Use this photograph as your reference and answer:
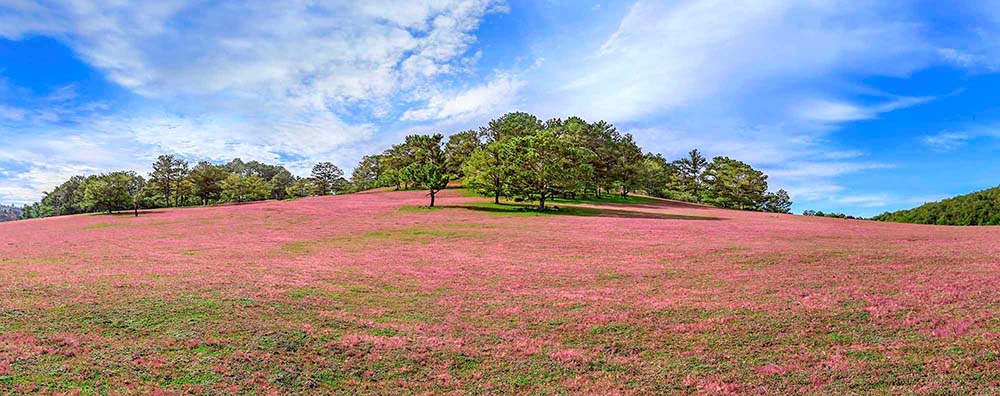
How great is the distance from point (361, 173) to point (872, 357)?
Answer: 13737 centimetres

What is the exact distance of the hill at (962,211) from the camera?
195 feet

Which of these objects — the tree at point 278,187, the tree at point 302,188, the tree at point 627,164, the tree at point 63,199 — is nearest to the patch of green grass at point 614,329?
the tree at point 627,164

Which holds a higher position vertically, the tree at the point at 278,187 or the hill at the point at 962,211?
the tree at the point at 278,187

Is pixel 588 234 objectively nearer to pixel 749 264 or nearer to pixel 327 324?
pixel 749 264

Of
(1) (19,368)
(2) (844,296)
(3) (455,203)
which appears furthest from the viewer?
(3) (455,203)

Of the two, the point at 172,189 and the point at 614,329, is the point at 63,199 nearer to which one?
the point at 172,189

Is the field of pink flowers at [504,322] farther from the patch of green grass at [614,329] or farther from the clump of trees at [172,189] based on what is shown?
the clump of trees at [172,189]

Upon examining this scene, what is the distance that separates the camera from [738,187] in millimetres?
91812

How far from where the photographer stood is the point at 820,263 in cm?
2264

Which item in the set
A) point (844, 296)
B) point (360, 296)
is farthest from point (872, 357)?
point (360, 296)

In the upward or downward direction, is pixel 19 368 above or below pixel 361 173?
below

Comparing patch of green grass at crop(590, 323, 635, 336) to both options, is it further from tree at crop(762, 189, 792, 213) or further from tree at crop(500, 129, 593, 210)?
tree at crop(762, 189, 792, 213)

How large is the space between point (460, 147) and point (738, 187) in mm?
61796

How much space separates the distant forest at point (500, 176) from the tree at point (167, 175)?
0.60 ft
